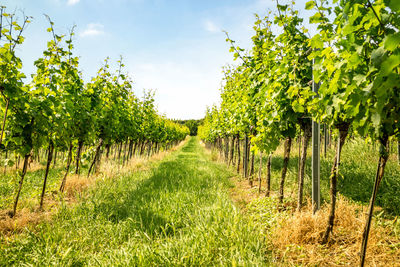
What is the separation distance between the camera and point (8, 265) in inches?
108

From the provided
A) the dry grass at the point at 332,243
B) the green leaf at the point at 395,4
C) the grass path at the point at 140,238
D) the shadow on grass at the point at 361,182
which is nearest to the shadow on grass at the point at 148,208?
the grass path at the point at 140,238

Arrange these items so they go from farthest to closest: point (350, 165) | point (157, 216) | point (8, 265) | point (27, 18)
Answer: point (350, 165) < point (157, 216) < point (27, 18) < point (8, 265)

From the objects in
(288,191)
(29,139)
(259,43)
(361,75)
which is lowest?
(288,191)

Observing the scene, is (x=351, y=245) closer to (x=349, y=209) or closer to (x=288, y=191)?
(x=349, y=209)

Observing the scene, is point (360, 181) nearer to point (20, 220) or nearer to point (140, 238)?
point (140, 238)

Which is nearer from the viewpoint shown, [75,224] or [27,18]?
[27,18]

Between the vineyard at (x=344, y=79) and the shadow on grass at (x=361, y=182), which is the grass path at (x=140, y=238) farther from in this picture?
the shadow on grass at (x=361, y=182)

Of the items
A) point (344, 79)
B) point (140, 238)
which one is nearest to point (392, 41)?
point (344, 79)

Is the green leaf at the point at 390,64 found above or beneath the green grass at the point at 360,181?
above

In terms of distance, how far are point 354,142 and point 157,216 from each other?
31.3 feet

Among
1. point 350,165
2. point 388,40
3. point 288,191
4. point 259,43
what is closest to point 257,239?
point 388,40

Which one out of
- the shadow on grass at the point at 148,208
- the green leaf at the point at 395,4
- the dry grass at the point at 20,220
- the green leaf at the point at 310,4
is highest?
the green leaf at the point at 310,4

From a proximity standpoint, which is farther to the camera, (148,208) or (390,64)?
(148,208)

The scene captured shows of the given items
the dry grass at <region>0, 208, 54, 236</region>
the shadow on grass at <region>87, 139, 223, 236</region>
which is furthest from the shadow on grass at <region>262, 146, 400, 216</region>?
the dry grass at <region>0, 208, 54, 236</region>
